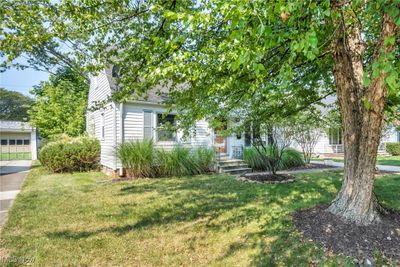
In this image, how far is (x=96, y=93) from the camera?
46.7 feet

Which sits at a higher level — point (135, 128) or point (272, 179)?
point (135, 128)

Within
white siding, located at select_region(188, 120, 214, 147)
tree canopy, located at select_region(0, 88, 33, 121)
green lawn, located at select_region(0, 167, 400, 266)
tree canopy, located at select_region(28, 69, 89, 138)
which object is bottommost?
green lawn, located at select_region(0, 167, 400, 266)

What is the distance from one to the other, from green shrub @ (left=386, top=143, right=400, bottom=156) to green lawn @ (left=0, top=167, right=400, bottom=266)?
14.4 metres

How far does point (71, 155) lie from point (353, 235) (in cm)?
1129

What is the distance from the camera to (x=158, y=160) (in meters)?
10.3

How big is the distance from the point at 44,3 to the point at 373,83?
5.55 m

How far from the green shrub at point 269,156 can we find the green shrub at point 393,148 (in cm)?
1152

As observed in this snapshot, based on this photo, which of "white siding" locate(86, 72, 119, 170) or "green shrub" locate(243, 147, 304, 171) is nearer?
"white siding" locate(86, 72, 119, 170)

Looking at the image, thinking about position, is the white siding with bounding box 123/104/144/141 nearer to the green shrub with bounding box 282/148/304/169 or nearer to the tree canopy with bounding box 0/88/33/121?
the green shrub with bounding box 282/148/304/169

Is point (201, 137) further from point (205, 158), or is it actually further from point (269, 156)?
point (269, 156)

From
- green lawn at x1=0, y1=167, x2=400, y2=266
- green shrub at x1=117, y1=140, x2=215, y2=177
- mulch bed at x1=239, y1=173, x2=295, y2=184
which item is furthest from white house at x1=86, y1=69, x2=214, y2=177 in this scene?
green lawn at x1=0, y1=167, x2=400, y2=266

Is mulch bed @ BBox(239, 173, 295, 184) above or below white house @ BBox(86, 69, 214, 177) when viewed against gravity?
below

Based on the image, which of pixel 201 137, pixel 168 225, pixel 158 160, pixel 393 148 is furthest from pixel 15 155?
pixel 393 148

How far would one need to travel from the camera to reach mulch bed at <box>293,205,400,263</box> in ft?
10.6
